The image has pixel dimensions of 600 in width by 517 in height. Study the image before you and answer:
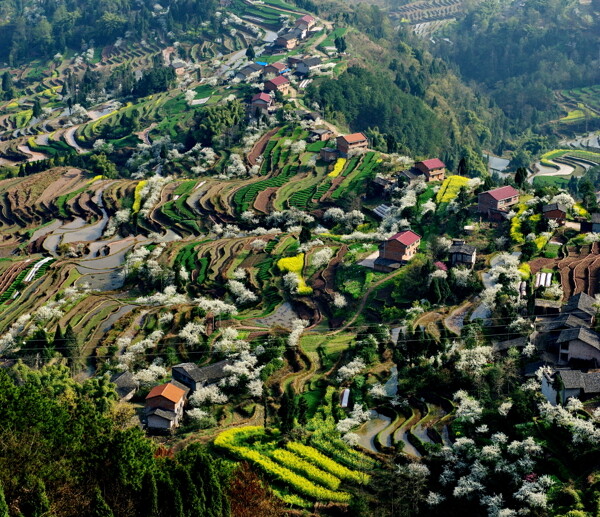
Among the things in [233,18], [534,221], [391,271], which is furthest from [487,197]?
[233,18]

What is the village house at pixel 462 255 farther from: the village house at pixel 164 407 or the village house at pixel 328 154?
the village house at pixel 328 154

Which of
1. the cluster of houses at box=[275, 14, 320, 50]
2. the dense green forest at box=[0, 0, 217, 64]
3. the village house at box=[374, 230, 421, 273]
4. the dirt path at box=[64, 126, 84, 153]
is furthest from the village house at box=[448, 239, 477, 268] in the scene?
the dense green forest at box=[0, 0, 217, 64]

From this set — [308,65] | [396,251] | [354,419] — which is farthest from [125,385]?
[308,65]

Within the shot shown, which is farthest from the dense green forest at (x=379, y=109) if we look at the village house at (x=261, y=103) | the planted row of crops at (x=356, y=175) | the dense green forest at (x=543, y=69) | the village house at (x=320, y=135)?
the dense green forest at (x=543, y=69)

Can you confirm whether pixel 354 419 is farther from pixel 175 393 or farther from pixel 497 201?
pixel 497 201

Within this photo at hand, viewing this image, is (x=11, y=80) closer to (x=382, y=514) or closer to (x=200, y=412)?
(x=200, y=412)

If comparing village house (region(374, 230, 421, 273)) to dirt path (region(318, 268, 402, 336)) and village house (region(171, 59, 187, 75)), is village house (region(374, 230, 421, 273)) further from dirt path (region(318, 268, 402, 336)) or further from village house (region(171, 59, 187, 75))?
village house (region(171, 59, 187, 75))
